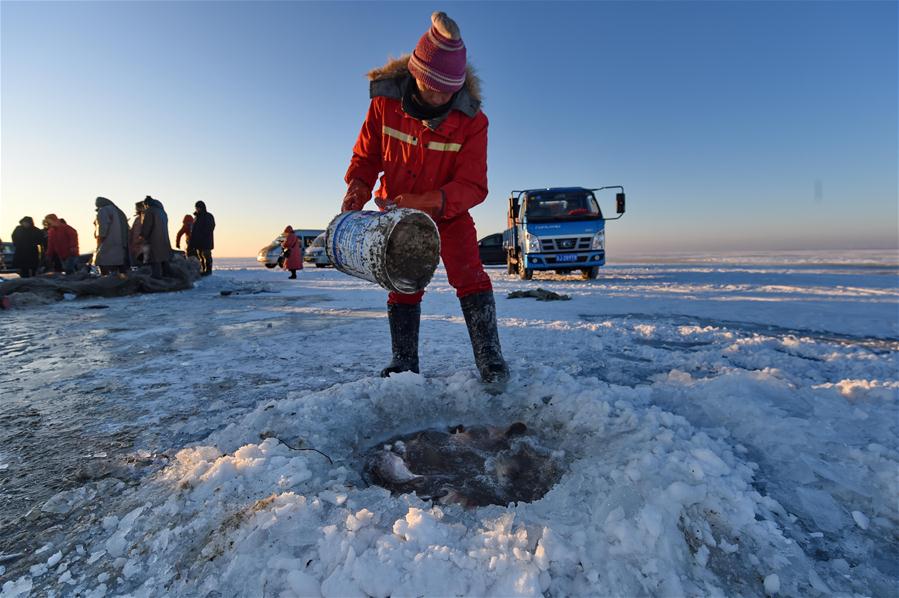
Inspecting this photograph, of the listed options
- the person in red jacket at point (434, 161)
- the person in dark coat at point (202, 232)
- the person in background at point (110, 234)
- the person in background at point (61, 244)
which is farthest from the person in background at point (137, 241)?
the person in red jacket at point (434, 161)

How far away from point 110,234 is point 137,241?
82 cm

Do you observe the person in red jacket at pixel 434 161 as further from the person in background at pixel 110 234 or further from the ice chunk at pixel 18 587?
the person in background at pixel 110 234

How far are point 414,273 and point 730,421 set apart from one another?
1.40 m

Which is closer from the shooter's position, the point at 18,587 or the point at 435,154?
the point at 18,587

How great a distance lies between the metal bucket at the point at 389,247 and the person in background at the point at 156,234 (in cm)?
789

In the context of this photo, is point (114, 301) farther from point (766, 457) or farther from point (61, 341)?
point (766, 457)

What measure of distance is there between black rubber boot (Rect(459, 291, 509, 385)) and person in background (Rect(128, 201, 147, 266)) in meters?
8.46

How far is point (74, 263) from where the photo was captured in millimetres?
10828

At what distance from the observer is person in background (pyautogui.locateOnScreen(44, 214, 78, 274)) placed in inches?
393

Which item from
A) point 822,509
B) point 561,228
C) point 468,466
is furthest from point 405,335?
point 561,228

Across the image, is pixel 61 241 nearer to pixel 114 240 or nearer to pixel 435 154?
pixel 114 240

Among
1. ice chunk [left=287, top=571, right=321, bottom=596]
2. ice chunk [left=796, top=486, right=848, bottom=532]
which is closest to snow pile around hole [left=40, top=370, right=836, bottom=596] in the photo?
ice chunk [left=287, top=571, right=321, bottom=596]

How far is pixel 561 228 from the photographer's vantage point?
9227mm

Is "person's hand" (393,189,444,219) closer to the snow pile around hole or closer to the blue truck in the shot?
the snow pile around hole
